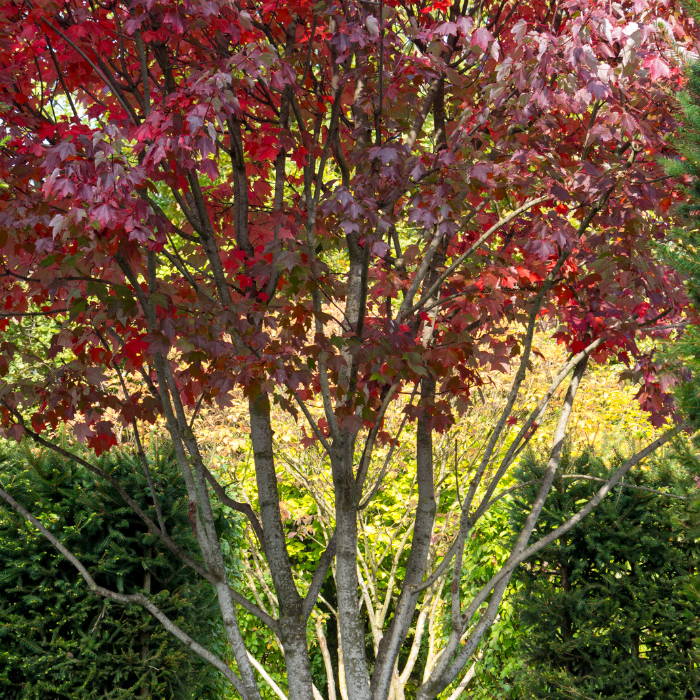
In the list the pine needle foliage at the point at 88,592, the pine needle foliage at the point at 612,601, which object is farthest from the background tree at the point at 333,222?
the pine needle foliage at the point at 612,601

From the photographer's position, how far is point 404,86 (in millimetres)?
3227

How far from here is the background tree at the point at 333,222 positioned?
257cm

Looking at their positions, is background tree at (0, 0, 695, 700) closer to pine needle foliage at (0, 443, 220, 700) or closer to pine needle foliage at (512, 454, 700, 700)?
pine needle foliage at (0, 443, 220, 700)

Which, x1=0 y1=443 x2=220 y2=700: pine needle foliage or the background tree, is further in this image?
x1=0 y1=443 x2=220 y2=700: pine needle foliage

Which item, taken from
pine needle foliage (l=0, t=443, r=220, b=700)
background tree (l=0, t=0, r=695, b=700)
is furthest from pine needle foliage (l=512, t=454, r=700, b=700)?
pine needle foliage (l=0, t=443, r=220, b=700)

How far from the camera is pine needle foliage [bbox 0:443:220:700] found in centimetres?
349

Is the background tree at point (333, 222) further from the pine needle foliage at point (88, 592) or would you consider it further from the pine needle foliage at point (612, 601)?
the pine needle foliage at point (612, 601)

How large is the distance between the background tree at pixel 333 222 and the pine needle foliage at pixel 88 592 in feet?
1.91

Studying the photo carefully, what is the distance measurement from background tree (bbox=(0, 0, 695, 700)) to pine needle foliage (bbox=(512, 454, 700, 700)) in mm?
755

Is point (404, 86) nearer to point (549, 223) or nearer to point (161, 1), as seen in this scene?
point (549, 223)

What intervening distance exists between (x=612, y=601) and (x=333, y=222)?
8.47 ft

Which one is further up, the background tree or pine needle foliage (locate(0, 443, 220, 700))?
the background tree

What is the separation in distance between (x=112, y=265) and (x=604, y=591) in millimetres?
3138

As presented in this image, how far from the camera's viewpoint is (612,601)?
144 inches
